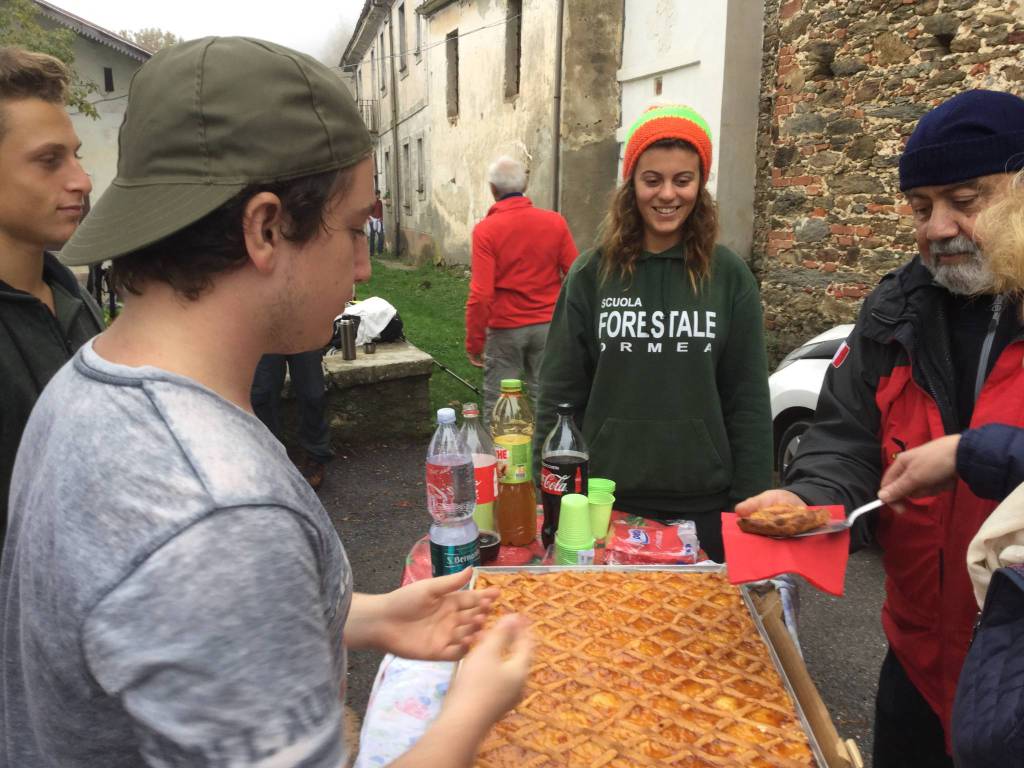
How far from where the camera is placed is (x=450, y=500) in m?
2.00

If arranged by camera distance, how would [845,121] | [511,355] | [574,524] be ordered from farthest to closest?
[845,121]
[511,355]
[574,524]

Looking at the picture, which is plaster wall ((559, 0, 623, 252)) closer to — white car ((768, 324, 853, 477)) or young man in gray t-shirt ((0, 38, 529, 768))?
white car ((768, 324, 853, 477))

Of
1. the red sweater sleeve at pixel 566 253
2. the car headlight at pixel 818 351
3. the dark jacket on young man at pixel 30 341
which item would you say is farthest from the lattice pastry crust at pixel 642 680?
the red sweater sleeve at pixel 566 253

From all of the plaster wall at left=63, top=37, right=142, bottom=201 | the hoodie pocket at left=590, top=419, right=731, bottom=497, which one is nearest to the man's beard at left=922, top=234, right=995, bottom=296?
the hoodie pocket at left=590, top=419, right=731, bottom=497

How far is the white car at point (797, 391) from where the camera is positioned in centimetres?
450

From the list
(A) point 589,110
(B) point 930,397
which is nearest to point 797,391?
(B) point 930,397

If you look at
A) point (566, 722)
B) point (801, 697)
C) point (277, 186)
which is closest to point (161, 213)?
point (277, 186)

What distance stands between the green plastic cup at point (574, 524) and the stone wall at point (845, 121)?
5392 mm

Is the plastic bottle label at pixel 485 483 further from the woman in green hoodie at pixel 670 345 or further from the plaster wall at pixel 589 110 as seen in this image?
the plaster wall at pixel 589 110

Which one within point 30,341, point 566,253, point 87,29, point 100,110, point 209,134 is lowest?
point 30,341

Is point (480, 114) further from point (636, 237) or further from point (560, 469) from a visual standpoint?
point (560, 469)

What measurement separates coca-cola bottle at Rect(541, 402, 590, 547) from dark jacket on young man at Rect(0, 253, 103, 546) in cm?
141

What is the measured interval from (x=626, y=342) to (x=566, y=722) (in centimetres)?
136

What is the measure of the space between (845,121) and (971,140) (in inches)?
214
